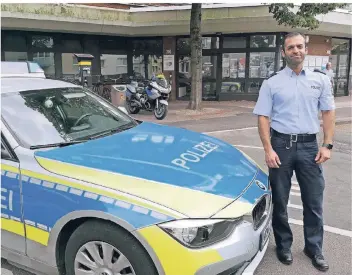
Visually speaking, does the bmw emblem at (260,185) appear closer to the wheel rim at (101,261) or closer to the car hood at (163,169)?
the car hood at (163,169)

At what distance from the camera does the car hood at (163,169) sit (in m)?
2.21

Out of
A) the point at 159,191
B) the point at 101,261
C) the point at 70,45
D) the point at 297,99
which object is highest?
the point at 70,45

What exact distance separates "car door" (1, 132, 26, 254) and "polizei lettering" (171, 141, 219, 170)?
109 centimetres

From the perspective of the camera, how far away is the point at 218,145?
10.6ft

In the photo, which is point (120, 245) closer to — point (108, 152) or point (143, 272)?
point (143, 272)

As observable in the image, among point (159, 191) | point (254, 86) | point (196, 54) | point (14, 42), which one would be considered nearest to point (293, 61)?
point (159, 191)

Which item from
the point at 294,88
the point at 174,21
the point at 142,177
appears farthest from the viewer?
the point at 174,21

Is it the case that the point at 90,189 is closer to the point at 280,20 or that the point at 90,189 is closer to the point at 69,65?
the point at 280,20

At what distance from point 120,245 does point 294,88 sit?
1799 mm

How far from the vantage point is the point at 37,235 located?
7.92 ft

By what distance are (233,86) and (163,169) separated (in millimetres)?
13368

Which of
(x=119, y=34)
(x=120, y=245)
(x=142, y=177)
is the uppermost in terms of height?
(x=119, y=34)

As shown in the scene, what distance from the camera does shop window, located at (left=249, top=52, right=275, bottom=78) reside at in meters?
14.4

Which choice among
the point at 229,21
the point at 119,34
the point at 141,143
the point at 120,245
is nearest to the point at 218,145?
the point at 141,143
